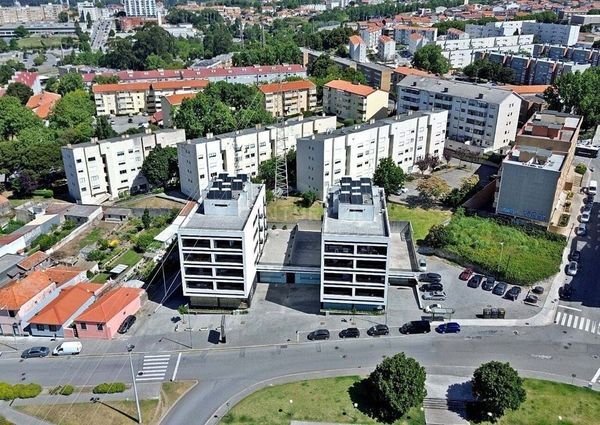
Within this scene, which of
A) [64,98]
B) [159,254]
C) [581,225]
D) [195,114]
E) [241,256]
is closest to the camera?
[241,256]

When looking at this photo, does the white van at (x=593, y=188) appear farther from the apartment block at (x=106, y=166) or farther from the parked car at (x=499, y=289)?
the apartment block at (x=106, y=166)

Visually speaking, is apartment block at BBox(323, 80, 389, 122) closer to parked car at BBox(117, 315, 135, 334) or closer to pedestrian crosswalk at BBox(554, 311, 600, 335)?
pedestrian crosswalk at BBox(554, 311, 600, 335)

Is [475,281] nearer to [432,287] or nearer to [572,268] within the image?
[432,287]

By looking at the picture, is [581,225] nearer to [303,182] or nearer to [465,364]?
[465,364]

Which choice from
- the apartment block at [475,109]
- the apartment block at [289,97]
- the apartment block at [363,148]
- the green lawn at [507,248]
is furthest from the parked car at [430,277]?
the apartment block at [289,97]

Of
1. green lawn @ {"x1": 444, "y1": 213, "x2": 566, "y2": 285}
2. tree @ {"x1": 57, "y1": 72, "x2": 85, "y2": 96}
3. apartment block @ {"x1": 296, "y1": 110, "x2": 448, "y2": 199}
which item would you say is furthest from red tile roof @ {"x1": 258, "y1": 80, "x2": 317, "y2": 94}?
green lawn @ {"x1": 444, "y1": 213, "x2": 566, "y2": 285}

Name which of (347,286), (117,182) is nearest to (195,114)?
(117,182)
